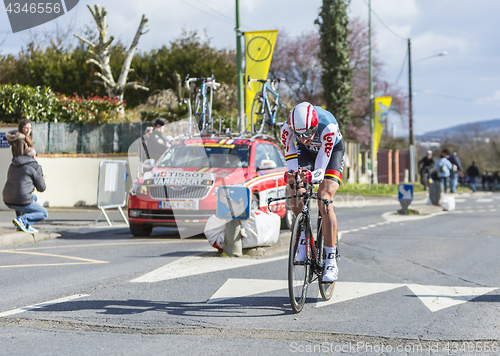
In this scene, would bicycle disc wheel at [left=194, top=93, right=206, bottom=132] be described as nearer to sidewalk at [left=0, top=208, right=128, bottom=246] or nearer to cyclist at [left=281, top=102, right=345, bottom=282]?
sidewalk at [left=0, top=208, right=128, bottom=246]

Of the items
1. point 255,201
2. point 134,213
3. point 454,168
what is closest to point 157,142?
point 134,213

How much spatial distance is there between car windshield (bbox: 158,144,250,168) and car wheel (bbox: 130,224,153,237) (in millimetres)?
1222

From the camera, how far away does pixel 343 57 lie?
102ft

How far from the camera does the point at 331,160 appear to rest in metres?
5.49

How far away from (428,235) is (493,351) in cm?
760

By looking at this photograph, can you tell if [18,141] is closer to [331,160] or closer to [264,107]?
[331,160]

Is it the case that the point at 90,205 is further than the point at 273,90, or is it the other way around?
the point at 90,205

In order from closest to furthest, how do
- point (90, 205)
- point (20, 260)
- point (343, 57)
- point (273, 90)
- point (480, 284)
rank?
point (480, 284)
point (20, 260)
point (273, 90)
point (90, 205)
point (343, 57)

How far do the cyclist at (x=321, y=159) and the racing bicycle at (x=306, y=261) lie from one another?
0.06 m

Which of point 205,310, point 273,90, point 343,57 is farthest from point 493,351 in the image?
point 343,57

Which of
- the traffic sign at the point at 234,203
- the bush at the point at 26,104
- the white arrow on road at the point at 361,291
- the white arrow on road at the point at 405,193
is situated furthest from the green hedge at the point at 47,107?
the white arrow on road at the point at 361,291

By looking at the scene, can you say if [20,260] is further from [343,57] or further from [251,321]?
[343,57]

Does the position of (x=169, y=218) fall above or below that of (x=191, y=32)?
below

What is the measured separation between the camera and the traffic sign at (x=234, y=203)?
7.62m
